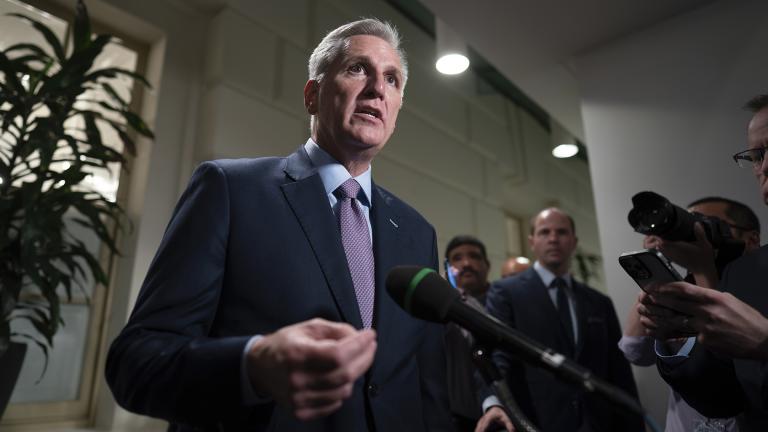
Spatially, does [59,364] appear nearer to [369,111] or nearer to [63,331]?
[63,331]

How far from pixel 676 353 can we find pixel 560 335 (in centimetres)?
73

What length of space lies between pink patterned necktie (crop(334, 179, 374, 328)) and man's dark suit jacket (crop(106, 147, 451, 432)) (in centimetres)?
2

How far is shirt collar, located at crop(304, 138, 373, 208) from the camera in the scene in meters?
0.82

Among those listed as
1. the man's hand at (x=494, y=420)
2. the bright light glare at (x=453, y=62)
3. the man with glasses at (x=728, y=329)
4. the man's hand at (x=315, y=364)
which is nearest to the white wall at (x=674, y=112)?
the man with glasses at (x=728, y=329)

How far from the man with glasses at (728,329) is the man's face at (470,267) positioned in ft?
4.82

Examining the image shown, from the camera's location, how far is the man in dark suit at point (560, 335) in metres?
1.58

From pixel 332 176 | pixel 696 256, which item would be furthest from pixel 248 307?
pixel 696 256

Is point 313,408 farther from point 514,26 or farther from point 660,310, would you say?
point 514,26

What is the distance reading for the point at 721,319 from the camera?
69 centimetres

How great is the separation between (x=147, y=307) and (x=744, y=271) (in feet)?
3.46

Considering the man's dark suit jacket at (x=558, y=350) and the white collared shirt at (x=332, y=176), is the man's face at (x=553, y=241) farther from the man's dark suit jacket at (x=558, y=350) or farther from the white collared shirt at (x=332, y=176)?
the white collared shirt at (x=332, y=176)

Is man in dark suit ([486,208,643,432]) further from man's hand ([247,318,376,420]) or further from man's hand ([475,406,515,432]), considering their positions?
man's hand ([247,318,376,420])

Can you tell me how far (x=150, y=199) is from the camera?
87.4 inches

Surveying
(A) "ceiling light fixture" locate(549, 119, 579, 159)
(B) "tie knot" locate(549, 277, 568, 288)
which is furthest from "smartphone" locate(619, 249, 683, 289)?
(A) "ceiling light fixture" locate(549, 119, 579, 159)
